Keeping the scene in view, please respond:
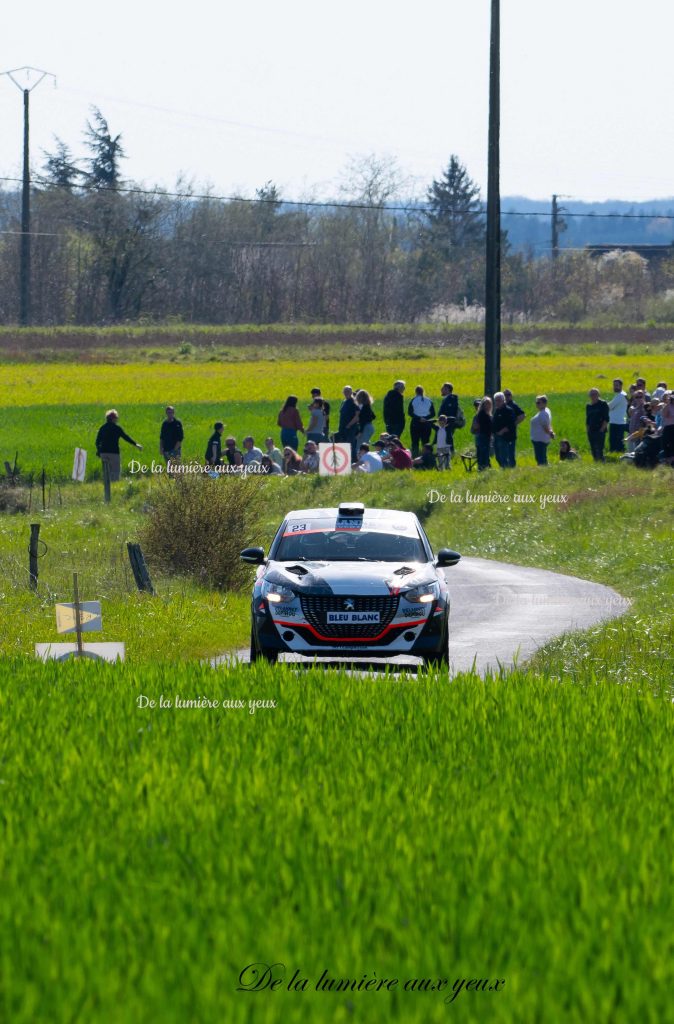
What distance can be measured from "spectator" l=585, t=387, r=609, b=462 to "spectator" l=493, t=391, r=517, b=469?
195 cm

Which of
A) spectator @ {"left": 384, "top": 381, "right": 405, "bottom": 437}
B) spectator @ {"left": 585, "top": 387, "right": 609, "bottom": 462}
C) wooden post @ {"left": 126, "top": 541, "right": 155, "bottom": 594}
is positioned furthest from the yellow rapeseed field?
wooden post @ {"left": 126, "top": 541, "right": 155, "bottom": 594}

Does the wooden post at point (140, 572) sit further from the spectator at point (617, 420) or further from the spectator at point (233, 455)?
the spectator at point (617, 420)

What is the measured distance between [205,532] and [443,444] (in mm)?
13635

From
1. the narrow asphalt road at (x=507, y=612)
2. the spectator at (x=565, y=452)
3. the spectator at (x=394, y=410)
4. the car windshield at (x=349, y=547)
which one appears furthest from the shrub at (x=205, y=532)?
the spectator at (x=565, y=452)

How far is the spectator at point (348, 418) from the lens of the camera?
34.4 m

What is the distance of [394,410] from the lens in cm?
3534

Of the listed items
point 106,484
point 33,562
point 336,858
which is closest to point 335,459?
point 106,484

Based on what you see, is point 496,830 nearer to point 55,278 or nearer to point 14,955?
point 14,955

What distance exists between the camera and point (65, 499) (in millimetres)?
35688

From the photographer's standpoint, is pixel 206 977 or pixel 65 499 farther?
pixel 65 499

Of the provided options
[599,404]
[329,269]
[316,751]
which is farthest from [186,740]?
[329,269]

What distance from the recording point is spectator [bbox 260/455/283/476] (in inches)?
1330

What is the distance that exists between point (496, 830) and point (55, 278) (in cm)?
9072

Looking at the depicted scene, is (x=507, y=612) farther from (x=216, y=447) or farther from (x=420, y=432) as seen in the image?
(x=420, y=432)
